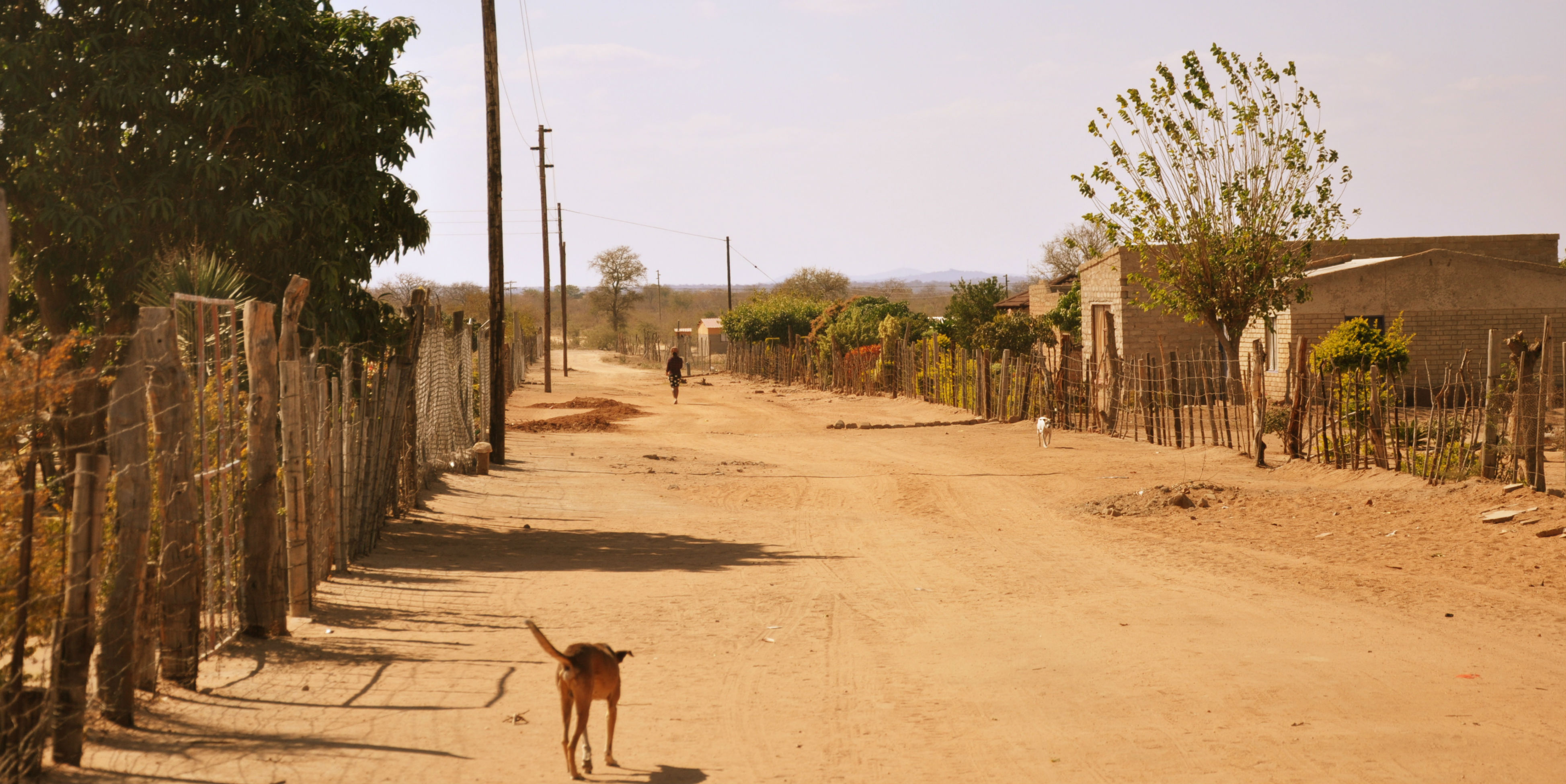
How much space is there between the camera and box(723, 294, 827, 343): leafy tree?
170 ft

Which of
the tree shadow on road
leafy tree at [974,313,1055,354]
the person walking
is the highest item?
leafy tree at [974,313,1055,354]

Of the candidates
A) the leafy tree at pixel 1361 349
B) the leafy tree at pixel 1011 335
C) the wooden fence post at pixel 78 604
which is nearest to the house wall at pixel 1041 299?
the leafy tree at pixel 1011 335

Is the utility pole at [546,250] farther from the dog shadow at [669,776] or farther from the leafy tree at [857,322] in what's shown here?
the dog shadow at [669,776]

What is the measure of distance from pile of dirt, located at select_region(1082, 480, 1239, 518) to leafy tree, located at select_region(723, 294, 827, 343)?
35.7 meters

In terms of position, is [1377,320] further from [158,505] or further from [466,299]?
[466,299]

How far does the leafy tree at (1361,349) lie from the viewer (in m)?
19.9

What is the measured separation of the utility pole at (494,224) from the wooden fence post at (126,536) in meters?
13.2

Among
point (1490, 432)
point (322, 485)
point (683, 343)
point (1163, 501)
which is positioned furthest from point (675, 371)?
point (683, 343)

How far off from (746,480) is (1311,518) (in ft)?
24.5

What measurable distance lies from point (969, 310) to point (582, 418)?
10942 mm

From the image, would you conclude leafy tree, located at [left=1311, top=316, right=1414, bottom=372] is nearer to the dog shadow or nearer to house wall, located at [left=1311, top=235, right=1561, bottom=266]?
house wall, located at [left=1311, top=235, right=1561, bottom=266]

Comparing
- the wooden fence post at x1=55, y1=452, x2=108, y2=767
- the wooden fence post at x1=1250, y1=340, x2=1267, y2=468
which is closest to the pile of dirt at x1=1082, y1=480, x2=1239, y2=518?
the wooden fence post at x1=1250, y1=340, x2=1267, y2=468

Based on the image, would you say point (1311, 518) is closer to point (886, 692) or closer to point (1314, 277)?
point (886, 692)

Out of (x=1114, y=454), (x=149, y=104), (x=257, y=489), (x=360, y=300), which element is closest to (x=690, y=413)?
(x=1114, y=454)
